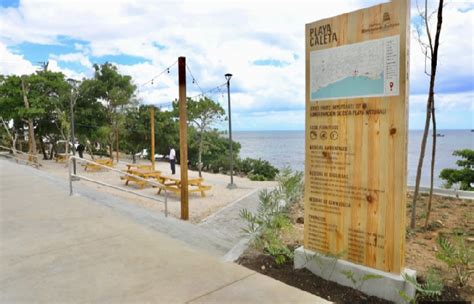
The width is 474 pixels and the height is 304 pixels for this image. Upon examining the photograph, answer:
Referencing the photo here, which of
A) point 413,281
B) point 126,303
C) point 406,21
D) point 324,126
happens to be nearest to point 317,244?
point 413,281

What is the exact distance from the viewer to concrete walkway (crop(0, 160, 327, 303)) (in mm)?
2889

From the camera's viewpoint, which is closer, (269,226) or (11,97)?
(269,226)

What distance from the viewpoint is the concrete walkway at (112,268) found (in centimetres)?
289

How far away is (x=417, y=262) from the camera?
3836 mm

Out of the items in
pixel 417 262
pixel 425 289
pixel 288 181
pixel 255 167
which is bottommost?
pixel 255 167

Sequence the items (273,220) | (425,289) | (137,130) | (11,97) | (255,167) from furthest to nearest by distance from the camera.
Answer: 1. (137,130)
2. (255,167)
3. (11,97)
4. (273,220)
5. (425,289)

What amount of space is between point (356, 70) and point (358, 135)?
1.79 ft

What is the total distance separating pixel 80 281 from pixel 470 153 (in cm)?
1174

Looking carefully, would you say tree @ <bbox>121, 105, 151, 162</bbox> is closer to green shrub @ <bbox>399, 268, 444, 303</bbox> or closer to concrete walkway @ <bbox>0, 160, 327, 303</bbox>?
concrete walkway @ <bbox>0, 160, 327, 303</bbox>

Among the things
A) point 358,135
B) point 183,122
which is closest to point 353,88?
point 358,135

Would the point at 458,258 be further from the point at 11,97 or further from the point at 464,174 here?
the point at 11,97

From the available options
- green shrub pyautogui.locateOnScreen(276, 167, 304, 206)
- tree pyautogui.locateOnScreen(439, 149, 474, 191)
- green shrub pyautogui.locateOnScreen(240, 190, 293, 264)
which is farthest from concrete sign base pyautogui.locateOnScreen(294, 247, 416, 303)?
tree pyautogui.locateOnScreen(439, 149, 474, 191)

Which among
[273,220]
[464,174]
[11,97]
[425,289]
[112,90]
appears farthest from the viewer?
[112,90]

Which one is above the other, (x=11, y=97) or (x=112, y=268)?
(x=11, y=97)
